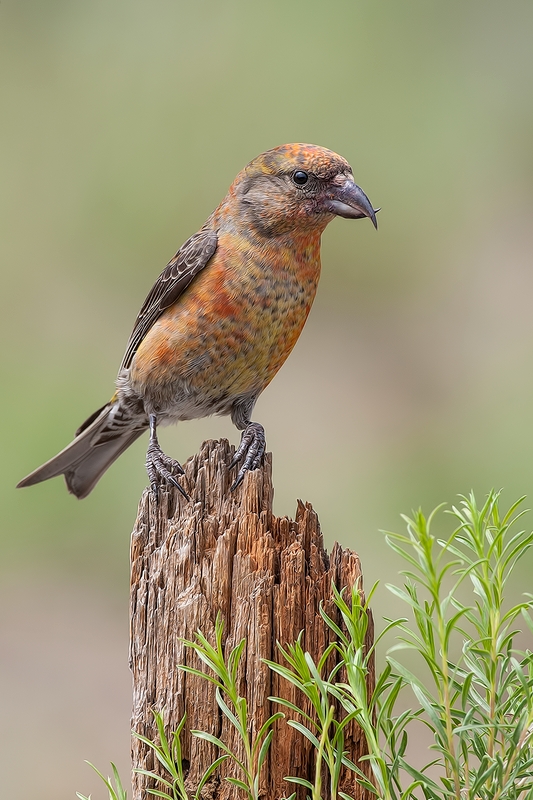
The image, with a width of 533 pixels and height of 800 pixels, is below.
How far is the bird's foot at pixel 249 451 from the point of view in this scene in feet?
7.93

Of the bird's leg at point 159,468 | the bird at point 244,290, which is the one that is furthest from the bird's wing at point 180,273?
the bird's leg at point 159,468

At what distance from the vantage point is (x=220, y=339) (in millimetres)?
2877

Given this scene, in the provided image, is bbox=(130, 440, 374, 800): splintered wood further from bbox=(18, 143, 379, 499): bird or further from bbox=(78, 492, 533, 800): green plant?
bbox=(18, 143, 379, 499): bird

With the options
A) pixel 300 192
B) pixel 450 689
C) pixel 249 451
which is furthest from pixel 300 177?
pixel 450 689

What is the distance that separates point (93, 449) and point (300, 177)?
1.43 m

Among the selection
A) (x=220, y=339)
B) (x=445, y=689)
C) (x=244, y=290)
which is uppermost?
(x=244, y=290)

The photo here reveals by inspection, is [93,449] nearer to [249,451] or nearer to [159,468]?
[159,468]

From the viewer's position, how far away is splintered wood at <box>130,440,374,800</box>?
1.79 m

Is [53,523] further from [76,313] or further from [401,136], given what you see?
[401,136]

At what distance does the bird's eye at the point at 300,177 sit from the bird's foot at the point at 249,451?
82 cm

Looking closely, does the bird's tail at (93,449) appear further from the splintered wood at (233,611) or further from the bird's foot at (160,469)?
the splintered wood at (233,611)

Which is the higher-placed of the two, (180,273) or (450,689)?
(180,273)

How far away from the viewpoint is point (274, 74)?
535cm

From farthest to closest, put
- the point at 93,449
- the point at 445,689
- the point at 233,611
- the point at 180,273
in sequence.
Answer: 1. the point at 93,449
2. the point at 180,273
3. the point at 233,611
4. the point at 445,689
